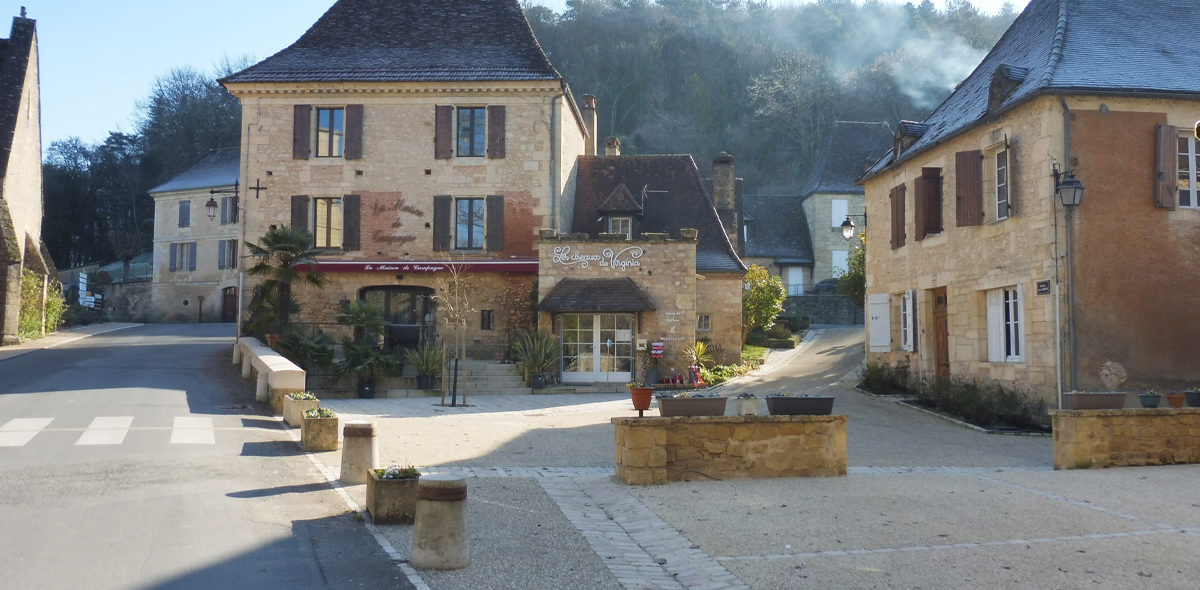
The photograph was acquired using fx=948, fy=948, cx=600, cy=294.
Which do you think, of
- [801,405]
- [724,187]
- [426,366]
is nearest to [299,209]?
[426,366]

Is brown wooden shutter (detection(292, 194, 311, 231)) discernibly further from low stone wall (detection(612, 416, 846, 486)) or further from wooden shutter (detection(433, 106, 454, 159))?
low stone wall (detection(612, 416, 846, 486))

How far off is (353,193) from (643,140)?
36.9 m

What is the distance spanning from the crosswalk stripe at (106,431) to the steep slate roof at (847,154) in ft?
125

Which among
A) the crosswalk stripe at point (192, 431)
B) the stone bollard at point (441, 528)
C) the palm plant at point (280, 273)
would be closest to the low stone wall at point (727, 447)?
the stone bollard at point (441, 528)

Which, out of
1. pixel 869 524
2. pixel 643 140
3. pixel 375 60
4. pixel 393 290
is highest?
pixel 643 140

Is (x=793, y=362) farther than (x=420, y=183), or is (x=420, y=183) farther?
(x=793, y=362)

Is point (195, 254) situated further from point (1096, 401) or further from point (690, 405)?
point (1096, 401)

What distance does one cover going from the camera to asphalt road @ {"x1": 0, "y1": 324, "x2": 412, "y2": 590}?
5898mm

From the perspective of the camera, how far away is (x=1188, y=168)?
15.1 meters

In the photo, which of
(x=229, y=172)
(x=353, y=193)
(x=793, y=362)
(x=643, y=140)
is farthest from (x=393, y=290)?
(x=643, y=140)

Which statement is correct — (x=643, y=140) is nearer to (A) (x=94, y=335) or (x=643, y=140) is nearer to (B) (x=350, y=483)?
(A) (x=94, y=335)

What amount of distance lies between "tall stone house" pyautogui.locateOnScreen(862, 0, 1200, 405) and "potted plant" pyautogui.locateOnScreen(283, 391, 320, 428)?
35.8ft

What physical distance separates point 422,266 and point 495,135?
159 inches

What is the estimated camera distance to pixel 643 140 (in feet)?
198
